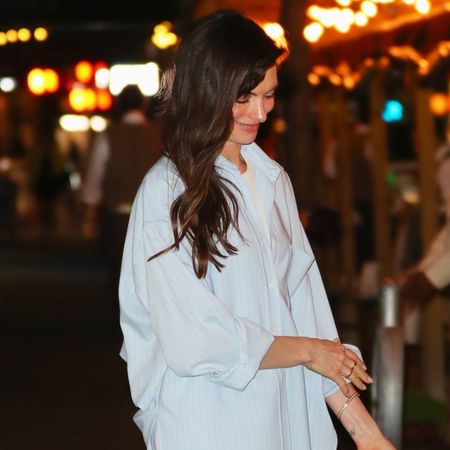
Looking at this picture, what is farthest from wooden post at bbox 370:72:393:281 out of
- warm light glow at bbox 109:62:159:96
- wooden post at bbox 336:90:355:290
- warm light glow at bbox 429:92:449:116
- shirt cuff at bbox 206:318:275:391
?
warm light glow at bbox 109:62:159:96

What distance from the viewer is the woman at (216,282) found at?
3.13 metres

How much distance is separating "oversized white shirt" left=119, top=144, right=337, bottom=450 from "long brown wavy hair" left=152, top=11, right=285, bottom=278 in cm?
4

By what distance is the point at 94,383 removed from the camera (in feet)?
33.1

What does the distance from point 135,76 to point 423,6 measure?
14.6 m

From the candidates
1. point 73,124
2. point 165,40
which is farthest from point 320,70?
point 73,124

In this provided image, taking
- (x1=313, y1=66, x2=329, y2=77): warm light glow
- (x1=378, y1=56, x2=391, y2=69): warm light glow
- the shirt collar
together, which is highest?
(x1=378, y1=56, x2=391, y2=69): warm light glow

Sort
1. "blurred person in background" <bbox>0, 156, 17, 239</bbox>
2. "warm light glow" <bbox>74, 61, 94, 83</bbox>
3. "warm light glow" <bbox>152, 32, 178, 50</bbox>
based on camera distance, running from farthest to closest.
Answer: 1. "blurred person in background" <bbox>0, 156, 17, 239</bbox>
2. "warm light glow" <bbox>74, 61, 94, 83</bbox>
3. "warm light glow" <bbox>152, 32, 178, 50</bbox>

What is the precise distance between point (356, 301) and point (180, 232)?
10.6 metres

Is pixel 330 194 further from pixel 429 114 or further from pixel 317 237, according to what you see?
pixel 317 237

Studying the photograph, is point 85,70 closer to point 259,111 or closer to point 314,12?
point 314,12

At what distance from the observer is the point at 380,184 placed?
12312mm

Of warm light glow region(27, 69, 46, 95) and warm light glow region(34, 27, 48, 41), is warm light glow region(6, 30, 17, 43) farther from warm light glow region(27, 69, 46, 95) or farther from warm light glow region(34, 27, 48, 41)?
warm light glow region(27, 69, 46, 95)

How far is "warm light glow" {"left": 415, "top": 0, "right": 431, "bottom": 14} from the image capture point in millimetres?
8359

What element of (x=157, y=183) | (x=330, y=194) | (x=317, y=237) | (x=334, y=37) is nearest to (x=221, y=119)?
(x=157, y=183)
